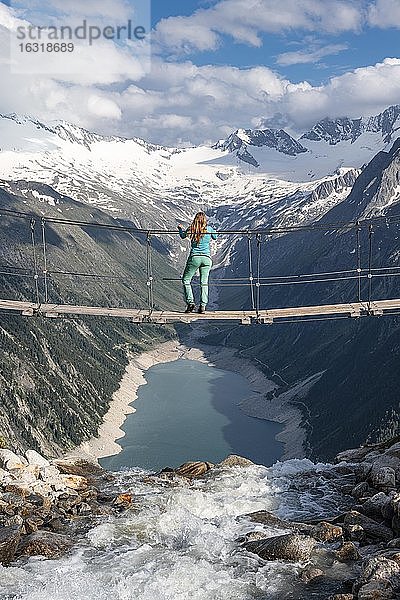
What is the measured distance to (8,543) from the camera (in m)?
14.6

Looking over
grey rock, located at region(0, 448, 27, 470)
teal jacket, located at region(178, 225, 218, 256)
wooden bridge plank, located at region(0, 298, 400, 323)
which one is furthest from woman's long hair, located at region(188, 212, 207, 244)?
grey rock, located at region(0, 448, 27, 470)

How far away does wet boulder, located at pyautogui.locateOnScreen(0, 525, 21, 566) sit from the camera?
14.2m

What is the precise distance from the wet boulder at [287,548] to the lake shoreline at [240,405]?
245ft

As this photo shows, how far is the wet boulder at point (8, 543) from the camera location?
1420 cm

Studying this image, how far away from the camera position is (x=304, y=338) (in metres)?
181

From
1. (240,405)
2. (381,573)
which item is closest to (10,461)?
(381,573)

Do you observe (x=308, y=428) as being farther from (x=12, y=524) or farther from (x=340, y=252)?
(x=12, y=524)

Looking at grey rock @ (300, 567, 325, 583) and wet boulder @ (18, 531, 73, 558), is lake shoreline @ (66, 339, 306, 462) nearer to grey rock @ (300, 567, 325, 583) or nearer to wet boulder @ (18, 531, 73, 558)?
wet boulder @ (18, 531, 73, 558)

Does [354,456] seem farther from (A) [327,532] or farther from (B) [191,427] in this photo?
(B) [191,427]

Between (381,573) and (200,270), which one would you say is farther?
(200,270)

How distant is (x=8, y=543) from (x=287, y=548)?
6497mm

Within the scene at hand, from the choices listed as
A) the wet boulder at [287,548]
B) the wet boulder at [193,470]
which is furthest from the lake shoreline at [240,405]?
the wet boulder at [287,548]

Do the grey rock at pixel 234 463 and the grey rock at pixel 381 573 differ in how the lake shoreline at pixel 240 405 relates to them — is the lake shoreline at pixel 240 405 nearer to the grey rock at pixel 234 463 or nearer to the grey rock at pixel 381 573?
the grey rock at pixel 234 463

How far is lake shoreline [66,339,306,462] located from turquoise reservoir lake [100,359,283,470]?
70.6 inches
